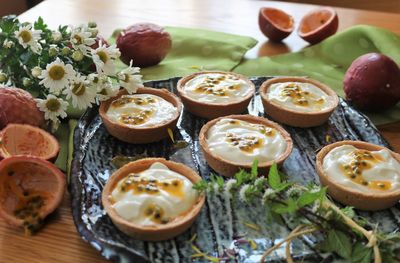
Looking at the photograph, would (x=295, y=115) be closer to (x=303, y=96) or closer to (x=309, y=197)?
(x=303, y=96)

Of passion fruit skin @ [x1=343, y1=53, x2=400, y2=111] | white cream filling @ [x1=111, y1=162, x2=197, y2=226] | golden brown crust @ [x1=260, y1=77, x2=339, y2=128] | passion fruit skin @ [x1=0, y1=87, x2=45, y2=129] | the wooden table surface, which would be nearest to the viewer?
white cream filling @ [x1=111, y1=162, x2=197, y2=226]

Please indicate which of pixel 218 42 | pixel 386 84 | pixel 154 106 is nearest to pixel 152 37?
pixel 218 42

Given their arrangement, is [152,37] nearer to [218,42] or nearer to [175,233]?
[218,42]

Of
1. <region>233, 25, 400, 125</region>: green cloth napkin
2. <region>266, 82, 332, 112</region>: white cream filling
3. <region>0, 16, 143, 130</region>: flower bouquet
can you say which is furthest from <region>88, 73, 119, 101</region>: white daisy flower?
<region>233, 25, 400, 125</region>: green cloth napkin

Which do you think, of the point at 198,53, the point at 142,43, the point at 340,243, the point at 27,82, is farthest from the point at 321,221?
the point at 198,53

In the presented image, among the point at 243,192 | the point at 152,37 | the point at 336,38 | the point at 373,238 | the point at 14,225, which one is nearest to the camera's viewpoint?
the point at 373,238

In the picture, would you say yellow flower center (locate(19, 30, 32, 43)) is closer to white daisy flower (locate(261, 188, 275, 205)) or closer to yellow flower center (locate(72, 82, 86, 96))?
yellow flower center (locate(72, 82, 86, 96))

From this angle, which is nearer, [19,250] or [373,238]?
[373,238]
